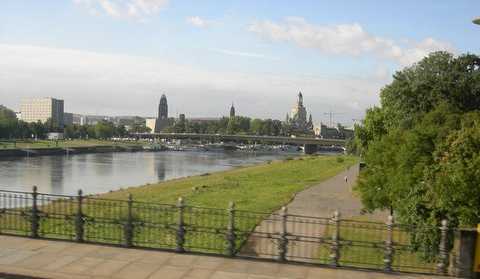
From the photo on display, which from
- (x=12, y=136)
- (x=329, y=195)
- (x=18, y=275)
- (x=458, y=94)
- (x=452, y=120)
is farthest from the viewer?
(x=12, y=136)

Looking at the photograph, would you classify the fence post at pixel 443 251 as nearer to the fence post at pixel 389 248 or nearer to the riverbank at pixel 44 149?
the fence post at pixel 389 248

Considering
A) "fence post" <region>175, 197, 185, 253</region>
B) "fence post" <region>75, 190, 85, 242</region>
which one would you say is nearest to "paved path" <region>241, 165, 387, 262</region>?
"fence post" <region>175, 197, 185, 253</region>

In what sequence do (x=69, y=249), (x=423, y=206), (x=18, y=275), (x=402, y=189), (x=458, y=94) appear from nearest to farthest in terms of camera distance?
(x=18, y=275)
(x=69, y=249)
(x=423, y=206)
(x=402, y=189)
(x=458, y=94)

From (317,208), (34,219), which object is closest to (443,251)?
(34,219)

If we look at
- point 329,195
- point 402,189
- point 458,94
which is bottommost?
point 329,195

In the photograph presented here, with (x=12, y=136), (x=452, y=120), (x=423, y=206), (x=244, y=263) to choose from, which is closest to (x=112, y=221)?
(x=244, y=263)

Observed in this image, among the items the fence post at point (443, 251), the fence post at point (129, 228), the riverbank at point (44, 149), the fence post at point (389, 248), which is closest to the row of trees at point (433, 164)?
the fence post at point (443, 251)

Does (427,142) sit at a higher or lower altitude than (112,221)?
higher

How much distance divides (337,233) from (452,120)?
36.4 feet

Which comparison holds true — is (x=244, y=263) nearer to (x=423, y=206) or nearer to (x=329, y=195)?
(x=423, y=206)

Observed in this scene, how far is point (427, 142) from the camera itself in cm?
2011

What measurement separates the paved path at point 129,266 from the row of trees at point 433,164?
3634mm

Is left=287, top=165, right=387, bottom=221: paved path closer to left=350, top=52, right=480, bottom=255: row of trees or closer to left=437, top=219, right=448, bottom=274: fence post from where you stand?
left=350, top=52, right=480, bottom=255: row of trees

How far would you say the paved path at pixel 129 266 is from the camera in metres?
11.9
